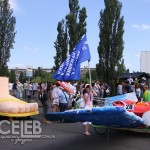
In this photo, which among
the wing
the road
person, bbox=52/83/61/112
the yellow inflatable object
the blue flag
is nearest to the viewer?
the wing

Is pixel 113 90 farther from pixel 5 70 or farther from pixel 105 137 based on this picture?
pixel 105 137

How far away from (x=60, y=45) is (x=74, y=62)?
28206 mm

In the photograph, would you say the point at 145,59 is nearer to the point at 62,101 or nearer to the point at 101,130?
the point at 62,101

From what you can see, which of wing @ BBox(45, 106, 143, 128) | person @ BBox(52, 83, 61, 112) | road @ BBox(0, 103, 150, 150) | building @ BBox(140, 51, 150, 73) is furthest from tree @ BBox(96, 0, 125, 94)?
wing @ BBox(45, 106, 143, 128)

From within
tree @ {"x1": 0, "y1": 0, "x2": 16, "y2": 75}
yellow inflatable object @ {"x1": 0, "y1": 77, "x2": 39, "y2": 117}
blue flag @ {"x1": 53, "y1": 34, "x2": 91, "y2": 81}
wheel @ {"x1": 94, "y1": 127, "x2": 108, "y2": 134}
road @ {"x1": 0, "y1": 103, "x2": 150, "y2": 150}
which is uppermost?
tree @ {"x1": 0, "y1": 0, "x2": 16, "y2": 75}

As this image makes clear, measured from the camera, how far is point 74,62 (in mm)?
11844

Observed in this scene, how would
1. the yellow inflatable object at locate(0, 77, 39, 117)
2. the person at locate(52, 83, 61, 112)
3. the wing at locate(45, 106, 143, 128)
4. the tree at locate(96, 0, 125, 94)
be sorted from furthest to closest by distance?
1. the tree at locate(96, 0, 125, 94)
2. the person at locate(52, 83, 61, 112)
3. the yellow inflatable object at locate(0, 77, 39, 117)
4. the wing at locate(45, 106, 143, 128)

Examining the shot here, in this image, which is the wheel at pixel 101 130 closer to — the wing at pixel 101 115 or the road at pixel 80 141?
the road at pixel 80 141

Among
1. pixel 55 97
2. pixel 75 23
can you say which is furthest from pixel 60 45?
pixel 55 97

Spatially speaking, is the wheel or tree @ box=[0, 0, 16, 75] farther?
tree @ box=[0, 0, 16, 75]

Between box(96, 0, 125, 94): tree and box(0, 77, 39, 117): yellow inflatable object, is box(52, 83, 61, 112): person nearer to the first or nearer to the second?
box(0, 77, 39, 117): yellow inflatable object

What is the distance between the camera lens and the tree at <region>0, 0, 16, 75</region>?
123 feet

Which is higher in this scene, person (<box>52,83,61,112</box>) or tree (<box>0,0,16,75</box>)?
tree (<box>0,0,16,75</box>)

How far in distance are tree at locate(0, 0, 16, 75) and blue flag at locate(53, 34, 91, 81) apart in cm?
2532
